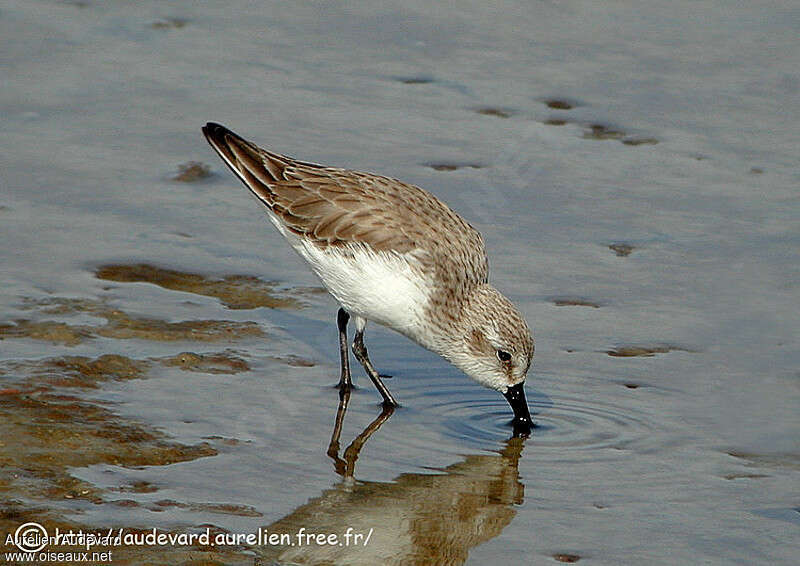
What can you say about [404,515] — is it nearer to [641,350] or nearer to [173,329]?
[173,329]

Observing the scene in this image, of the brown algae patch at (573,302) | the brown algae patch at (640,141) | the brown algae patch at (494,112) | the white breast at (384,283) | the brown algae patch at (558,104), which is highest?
the brown algae patch at (558,104)

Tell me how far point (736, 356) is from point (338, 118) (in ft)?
13.5

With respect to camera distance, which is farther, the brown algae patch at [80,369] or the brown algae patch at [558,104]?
the brown algae patch at [558,104]

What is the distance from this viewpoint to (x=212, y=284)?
29.3ft

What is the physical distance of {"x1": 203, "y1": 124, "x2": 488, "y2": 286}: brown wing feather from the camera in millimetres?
7859

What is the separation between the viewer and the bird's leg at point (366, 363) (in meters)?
7.86

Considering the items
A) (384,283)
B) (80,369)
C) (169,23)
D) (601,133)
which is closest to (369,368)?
(384,283)

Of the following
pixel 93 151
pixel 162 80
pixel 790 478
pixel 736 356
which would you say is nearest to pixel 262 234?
pixel 93 151

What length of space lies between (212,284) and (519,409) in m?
2.34

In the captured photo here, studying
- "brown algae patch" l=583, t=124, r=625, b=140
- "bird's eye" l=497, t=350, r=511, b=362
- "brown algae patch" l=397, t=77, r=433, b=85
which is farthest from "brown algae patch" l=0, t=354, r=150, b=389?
"brown algae patch" l=397, t=77, r=433, b=85

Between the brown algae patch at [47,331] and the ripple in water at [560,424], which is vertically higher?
the brown algae patch at [47,331]

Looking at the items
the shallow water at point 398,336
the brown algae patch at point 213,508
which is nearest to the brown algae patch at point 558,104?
the shallow water at point 398,336

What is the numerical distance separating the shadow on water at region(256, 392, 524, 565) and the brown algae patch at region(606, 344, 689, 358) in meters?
1.35

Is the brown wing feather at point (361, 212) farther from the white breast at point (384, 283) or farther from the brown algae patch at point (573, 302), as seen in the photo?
the brown algae patch at point (573, 302)
